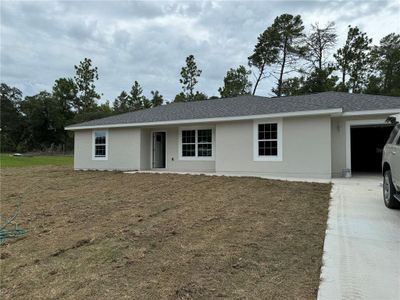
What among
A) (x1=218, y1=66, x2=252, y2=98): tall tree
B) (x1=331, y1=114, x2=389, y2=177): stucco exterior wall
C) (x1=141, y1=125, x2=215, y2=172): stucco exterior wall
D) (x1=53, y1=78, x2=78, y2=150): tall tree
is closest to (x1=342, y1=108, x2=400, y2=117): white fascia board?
(x1=331, y1=114, x2=389, y2=177): stucco exterior wall

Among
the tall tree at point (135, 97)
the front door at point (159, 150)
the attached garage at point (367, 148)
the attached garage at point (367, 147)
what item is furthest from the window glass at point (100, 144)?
the tall tree at point (135, 97)

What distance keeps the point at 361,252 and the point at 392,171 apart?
2741mm

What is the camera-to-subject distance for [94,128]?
18.5m

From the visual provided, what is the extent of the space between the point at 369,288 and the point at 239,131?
10779mm

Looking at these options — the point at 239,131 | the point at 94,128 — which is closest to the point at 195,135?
the point at 239,131

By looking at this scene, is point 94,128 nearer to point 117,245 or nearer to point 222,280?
point 117,245

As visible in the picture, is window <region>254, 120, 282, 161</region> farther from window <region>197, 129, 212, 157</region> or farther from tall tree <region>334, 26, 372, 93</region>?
tall tree <region>334, 26, 372, 93</region>

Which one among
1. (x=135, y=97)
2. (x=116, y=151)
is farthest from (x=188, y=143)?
(x=135, y=97)

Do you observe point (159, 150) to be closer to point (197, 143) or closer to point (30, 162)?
point (197, 143)

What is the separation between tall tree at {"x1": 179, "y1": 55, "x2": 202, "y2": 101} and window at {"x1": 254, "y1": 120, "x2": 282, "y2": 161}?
35019 millimetres

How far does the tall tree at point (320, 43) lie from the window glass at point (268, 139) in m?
24.9

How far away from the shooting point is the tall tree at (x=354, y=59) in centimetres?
3456

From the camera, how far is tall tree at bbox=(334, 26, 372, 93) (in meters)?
34.6

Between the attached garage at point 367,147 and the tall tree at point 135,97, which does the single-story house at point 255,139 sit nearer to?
the attached garage at point 367,147
